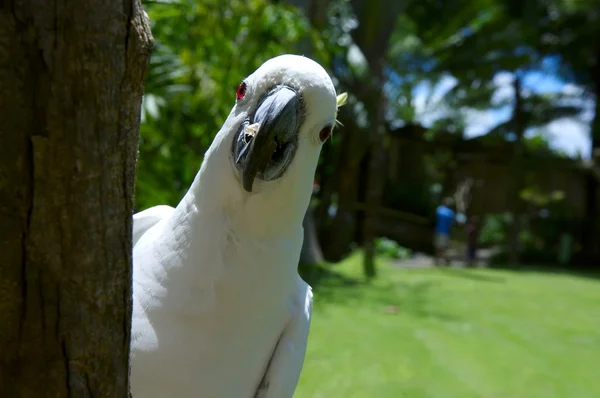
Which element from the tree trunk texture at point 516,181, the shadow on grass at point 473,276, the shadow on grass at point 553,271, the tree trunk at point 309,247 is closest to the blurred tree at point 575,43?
the tree trunk texture at point 516,181

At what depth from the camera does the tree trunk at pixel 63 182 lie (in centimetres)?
72

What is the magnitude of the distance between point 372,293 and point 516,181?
8.12m

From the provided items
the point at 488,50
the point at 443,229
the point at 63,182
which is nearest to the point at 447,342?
the point at 63,182

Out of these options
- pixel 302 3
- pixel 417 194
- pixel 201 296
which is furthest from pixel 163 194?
pixel 417 194

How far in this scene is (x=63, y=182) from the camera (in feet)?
2.49

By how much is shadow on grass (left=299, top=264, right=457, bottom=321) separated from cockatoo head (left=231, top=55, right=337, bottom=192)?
13.7 ft

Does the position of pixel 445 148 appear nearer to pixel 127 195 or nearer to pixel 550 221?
pixel 550 221

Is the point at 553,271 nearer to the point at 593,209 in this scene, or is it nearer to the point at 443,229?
the point at 443,229

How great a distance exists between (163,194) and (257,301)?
2350 millimetres

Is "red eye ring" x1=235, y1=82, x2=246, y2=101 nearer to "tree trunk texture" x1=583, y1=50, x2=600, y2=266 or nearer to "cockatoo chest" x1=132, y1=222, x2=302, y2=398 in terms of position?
"cockatoo chest" x1=132, y1=222, x2=302, y2=398

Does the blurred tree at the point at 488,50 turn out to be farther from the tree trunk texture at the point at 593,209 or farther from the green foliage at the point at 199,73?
the green foliage at the point at 199,73

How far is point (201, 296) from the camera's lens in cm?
156

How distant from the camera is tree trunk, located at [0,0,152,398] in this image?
2.37 feet

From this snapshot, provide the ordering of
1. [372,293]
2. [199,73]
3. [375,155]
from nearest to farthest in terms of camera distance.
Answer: [199,73]
[372,293]
[375,155]
